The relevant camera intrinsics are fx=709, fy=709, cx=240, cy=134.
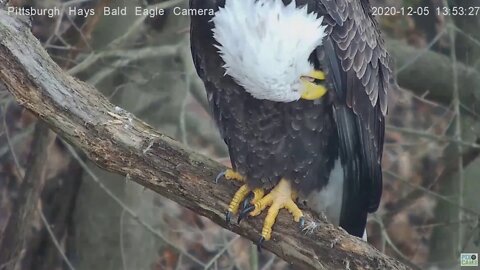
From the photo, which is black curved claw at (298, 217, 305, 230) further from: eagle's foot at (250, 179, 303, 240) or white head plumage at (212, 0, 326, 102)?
white head plumage at (212, 0, 326, 102)

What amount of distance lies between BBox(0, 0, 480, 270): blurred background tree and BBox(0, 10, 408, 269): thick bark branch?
62 cm

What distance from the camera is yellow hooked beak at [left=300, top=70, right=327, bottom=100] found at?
5.25 feet

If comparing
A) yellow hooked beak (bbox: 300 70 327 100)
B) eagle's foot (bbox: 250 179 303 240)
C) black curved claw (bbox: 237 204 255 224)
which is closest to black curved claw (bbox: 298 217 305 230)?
eagle's foot (bbox: 250 179 303 240)

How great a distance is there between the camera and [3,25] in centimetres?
157

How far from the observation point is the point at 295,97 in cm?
159

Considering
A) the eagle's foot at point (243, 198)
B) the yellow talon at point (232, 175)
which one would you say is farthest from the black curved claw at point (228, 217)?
the yellow talon at point (232, 175)

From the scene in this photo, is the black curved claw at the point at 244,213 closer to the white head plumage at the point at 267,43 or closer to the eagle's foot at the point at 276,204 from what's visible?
the eagle's foot at the point at 276,204

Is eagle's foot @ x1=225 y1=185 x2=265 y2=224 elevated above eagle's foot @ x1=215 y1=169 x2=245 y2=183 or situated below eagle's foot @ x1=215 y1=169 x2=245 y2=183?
below

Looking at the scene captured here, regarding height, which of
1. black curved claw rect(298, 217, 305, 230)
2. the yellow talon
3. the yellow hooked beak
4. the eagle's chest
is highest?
the yellow hooked beak

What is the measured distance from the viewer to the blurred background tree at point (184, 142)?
2246 millimetres

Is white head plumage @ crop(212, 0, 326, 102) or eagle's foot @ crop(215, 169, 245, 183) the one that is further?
eagle's foot @ crop(215, 169, 245, 183)

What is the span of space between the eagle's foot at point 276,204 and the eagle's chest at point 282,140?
0.03 m

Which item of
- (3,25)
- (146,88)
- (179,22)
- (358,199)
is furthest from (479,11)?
(3,25)

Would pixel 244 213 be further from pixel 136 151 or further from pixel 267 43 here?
pixel 267 43
